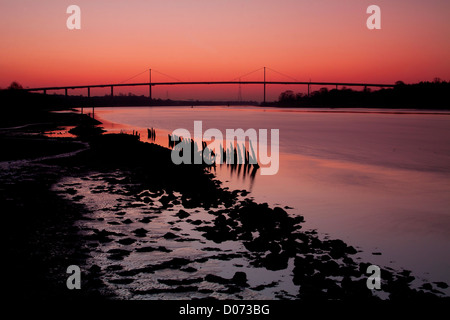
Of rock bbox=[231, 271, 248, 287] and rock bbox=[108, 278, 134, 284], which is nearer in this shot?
rock bbox=[108, 278, 134, 284]

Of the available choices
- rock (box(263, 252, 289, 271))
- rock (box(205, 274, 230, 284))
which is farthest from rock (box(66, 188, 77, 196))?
rock (box(263, 252, 289, 271))

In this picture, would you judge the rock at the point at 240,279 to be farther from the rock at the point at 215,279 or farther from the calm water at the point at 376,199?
the calm water at the point at 376,199

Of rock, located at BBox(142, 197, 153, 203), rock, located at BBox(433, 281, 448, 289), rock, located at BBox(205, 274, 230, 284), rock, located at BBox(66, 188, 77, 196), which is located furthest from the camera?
rock, located at BBox(66, 188, 77, 196)

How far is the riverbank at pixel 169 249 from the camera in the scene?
5.34 m

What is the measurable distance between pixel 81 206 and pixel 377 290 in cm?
703

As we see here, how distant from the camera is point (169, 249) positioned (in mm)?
6891

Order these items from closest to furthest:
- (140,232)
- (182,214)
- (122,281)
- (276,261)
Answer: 1. (122,281)
2. (276,261)
3. (140,232)
4. (182,214)

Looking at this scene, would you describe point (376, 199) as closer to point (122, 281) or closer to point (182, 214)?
point (182, 214)

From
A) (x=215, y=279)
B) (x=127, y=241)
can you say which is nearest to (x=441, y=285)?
(x=215, y=279)

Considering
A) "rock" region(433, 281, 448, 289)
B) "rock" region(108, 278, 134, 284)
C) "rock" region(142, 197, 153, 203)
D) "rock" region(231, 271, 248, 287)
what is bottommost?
"rock" region(433, 281, 448, 289)

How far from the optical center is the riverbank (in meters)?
5.34

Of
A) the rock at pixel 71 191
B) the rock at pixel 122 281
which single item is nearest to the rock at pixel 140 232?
the rock at pixel 122 281

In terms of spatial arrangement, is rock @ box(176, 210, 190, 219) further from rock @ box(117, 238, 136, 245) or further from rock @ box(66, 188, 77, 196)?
rock @ box(66, 188, 77, 196)

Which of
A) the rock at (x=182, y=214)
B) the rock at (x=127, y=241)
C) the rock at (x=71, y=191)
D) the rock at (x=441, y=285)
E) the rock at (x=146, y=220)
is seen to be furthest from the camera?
the rock at (x=71, y=191)
